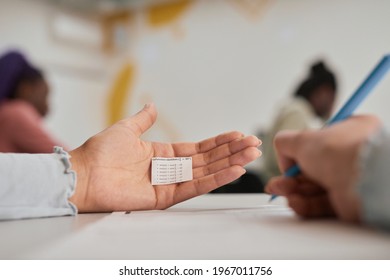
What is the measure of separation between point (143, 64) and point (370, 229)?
3515 mm

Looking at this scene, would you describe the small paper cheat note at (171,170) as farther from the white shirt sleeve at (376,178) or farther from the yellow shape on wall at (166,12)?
Result: the yellow shape on wall at (166,12)

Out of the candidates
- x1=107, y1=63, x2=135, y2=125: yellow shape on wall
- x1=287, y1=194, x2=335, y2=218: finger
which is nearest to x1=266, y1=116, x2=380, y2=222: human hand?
x1=287, y1=194, x2=335, y2=218: finger

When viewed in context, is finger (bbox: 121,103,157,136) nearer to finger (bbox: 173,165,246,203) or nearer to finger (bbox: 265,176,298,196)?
finger (bbox: 173,165,246,203)

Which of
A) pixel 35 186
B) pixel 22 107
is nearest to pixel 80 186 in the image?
pixel 35 186

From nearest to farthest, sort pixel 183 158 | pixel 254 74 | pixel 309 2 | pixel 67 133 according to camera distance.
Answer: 1. pixel 183 158
2. pixel 309 2
3. pixel 254 74
4. pixel 67 133

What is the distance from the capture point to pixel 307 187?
1.59ft

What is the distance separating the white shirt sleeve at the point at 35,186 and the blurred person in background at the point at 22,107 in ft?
3.65

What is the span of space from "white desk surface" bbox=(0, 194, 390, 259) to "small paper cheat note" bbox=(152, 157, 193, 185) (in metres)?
0.17

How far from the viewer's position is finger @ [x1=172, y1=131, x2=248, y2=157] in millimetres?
713

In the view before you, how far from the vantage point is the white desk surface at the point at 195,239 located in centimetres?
35

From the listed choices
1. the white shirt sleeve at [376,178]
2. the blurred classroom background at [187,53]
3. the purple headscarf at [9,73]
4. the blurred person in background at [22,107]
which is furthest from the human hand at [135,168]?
the blurred classroom background at [187,53]
